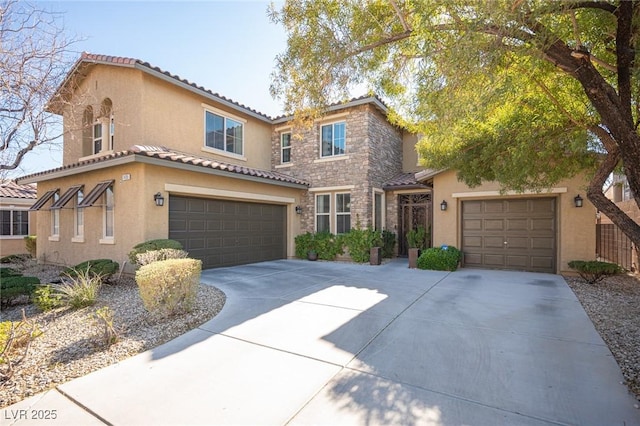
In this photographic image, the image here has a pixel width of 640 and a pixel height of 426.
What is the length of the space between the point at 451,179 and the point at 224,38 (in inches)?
364

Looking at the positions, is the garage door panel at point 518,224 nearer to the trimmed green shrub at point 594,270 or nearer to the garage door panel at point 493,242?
the garage door panel at point 493,242

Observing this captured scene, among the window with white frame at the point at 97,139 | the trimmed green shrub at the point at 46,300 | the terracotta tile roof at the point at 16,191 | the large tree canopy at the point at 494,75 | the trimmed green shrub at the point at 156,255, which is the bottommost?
the trimmed green shrub at the point at 46,300

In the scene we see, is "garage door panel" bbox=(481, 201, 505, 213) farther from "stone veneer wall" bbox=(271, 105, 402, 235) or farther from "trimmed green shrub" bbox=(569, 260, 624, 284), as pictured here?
"stone veneer wall" bbox=(271, 105, 402, 235)

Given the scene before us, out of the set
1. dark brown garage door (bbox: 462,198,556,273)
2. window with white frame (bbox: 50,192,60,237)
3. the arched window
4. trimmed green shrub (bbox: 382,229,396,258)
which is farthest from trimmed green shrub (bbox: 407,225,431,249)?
window with white frame (bbox: 50,192,60,237)

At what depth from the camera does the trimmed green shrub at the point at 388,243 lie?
1407 centimetres

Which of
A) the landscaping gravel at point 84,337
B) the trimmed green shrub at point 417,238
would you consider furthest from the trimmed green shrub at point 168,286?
the trimmed green shrub at point 417,238

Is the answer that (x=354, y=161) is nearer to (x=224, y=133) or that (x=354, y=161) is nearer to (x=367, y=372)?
(x=224, y=133)

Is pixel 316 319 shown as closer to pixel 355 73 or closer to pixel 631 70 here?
pixel 355 73

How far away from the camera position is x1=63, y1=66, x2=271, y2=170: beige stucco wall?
10.8 m

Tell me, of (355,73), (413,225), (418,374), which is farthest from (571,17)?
(413,225)

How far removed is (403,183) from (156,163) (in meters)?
10.2

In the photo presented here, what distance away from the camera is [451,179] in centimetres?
1190

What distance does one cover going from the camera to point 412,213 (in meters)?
15.0

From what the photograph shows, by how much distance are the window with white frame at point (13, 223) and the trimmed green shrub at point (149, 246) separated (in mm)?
14183
